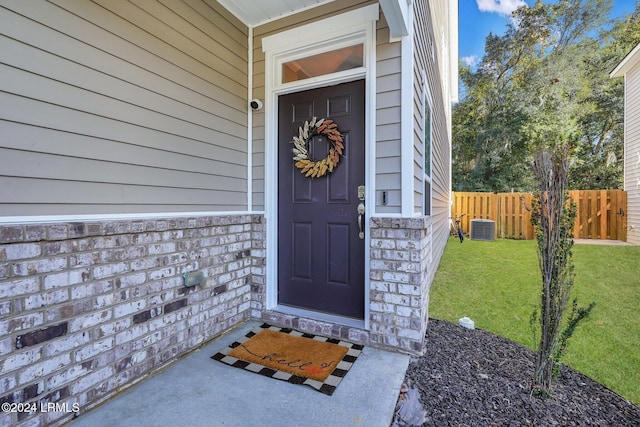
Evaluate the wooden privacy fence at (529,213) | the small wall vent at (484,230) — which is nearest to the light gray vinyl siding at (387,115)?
the wooden privacy fence at (529,213)

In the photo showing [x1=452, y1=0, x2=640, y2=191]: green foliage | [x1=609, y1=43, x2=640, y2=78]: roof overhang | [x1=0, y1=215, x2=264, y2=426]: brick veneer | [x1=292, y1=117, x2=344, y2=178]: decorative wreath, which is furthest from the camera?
[x1=452, y1=0, x2=640, y2=191]: green foliage

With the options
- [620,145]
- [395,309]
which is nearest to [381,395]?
[395,309]

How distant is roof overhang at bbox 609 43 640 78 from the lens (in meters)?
7.41

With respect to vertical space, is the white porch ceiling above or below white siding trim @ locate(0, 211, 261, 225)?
above

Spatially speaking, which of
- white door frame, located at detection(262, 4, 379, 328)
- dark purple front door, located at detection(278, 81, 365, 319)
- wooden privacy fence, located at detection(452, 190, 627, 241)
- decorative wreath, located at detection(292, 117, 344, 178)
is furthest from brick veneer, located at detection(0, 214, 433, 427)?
wooden privacy fence, located at detection(452, 190, 627, 241)

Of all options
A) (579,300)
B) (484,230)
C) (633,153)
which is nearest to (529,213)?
(484,230)

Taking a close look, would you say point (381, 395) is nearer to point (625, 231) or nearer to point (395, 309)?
point (395, 309)

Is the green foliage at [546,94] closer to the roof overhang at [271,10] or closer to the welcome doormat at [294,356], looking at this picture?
the roof overhang at [271,10]

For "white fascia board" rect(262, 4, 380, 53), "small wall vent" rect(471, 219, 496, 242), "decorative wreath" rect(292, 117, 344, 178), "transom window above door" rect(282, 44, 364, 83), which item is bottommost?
"small wall vent" rect(471, 219, 496, 242)

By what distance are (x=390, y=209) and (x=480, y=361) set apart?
4.53ft

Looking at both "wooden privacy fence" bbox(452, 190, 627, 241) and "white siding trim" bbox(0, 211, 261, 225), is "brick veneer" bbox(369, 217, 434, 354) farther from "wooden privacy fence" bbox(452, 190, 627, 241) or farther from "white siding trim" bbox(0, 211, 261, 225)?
"wooden privacy fence" bbox(452, 190, 627, 241)

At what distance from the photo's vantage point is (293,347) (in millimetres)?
2535

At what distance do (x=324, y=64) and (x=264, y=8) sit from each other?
78 cm

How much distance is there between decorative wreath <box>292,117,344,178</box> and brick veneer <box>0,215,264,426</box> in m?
0.93
